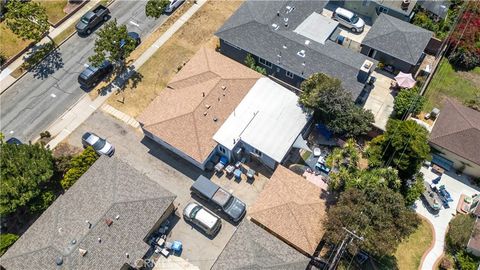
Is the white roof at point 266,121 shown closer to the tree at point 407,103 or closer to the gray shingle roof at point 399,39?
the tree at point 407,103

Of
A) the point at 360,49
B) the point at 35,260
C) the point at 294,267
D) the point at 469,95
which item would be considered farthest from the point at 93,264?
the point at 469,95

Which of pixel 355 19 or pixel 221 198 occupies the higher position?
pixel 355 19

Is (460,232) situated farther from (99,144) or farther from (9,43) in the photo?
(9,43)

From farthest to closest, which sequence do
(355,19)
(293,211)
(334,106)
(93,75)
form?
(355,19) → (93,75) → (334,106) → (293,211)

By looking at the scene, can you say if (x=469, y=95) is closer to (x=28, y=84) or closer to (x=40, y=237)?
(x=40, y=237)

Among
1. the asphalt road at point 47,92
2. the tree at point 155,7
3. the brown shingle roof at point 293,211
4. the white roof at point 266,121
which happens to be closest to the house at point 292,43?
the white roof at point 266,121

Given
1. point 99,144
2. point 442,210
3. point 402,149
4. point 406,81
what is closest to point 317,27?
point 406,81
